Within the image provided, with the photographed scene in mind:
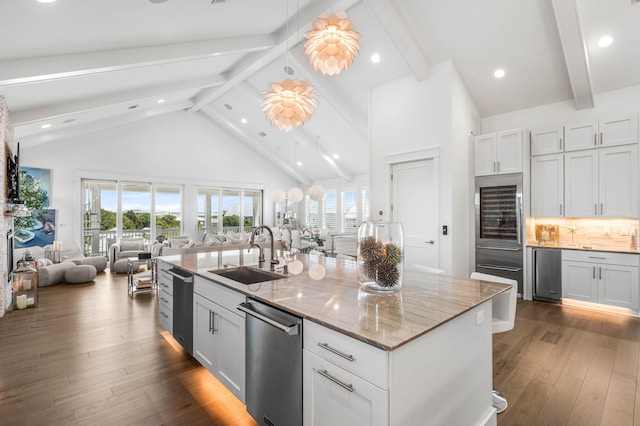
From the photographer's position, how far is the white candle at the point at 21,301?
4.29m

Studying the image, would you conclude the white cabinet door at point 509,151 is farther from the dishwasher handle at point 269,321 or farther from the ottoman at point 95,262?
the ottoman at point 95,262

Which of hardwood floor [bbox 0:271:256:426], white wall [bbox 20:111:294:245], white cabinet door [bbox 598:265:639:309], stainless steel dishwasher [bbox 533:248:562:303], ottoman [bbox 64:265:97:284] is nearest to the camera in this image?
hardwood floor [bbox 0:271:256:426]

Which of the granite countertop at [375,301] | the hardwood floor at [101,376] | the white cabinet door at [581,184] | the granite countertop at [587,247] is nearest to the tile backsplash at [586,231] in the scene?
the granite countertop at [587,247]

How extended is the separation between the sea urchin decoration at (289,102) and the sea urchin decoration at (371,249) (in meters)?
1.66

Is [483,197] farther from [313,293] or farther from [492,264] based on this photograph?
[313,293]

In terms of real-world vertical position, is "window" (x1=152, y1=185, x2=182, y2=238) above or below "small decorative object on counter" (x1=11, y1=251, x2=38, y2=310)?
above

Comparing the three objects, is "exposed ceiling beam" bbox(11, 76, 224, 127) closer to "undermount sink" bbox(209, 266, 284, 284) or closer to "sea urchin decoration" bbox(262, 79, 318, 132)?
"sea urchin decoration" bbox(262, 79, 318, 132)

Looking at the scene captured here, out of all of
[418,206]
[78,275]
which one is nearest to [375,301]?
[418,206]

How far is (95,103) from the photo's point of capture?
553 cm

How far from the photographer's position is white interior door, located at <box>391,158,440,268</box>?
4.89 m

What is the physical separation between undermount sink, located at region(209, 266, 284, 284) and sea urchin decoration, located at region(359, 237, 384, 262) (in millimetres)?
917

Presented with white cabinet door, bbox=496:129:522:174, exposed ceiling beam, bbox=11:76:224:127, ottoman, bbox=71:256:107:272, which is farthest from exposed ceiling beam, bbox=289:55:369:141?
ottoman, bbox=71:256:107:272

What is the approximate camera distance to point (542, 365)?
2.73 meters

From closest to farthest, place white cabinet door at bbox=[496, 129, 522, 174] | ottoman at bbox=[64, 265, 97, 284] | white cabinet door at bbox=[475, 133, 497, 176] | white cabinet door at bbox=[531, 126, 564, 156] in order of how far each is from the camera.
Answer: white cabinet door at bbox=[531, 126, 564, 156]
white cabinet door at bbox=[496, 129, 522, 174]
white cabinet door at bbox=[475, 133, 497, 176]
ottoman at bbox=[64, 265, 97, 284]
